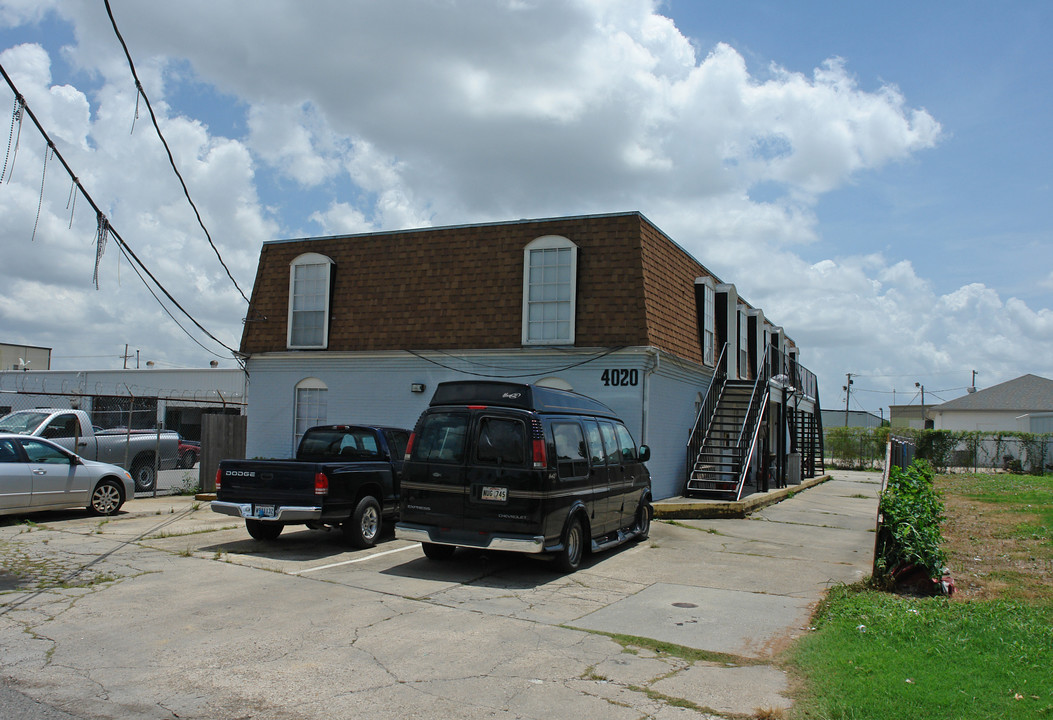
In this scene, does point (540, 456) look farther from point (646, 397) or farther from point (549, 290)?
point (549, 290)

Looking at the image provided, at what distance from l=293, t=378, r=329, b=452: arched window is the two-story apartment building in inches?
1.3

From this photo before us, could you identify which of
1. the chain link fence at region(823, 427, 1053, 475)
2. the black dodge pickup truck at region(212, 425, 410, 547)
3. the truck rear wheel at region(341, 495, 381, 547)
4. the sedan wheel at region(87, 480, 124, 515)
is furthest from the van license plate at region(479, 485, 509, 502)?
the chain link fence at region(823, 427, 1053, 475)

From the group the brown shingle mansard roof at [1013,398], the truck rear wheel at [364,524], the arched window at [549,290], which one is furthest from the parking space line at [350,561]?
the brown shingle mansard roof at [1013,398]

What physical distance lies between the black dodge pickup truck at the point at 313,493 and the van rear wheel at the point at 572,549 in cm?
307

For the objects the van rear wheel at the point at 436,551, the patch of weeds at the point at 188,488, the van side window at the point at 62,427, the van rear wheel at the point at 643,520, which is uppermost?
the van side window at the point at 62,427

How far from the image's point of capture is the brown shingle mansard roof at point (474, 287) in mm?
15750

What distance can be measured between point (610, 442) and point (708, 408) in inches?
346

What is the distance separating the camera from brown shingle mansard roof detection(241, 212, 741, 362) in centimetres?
1575

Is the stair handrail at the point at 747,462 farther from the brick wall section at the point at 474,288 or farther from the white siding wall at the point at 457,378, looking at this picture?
the brick wall section at the point at 474,288

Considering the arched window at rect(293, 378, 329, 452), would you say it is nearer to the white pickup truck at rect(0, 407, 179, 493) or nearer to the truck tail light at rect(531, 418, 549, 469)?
the white pickup truck at rect(0, 407, 179, 493)

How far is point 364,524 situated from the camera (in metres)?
Answer: 11.0

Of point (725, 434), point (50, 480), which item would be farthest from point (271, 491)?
point (725, 434)

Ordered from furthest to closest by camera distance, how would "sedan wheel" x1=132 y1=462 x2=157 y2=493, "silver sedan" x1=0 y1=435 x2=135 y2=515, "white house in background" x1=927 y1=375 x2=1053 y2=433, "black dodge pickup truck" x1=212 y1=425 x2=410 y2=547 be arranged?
"white house in background" x1=927 y1=375 x2=1053 y2=433 < "sedan wheel" x1=132 y1=462 x2=157 y2=493 < "silver sedan" x1=0 y1=435 x2=135 y2=515 < "black dodge pickup truck" x1=212 y1=425 x2=410 y2=547

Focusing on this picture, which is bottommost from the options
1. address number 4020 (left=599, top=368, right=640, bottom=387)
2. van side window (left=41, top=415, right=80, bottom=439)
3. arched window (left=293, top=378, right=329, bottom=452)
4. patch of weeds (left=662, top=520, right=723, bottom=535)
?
patch of weeds (left=662, top=520, right=723, bottom=535)
